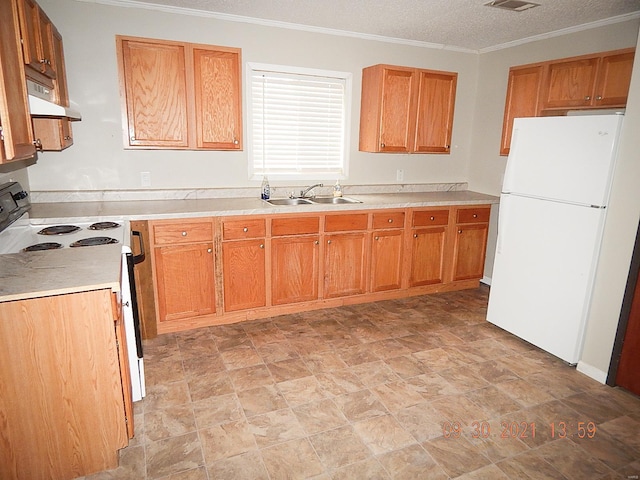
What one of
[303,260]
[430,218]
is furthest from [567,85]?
[303,260]

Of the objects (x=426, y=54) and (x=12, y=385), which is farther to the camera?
(x=426, y=54)

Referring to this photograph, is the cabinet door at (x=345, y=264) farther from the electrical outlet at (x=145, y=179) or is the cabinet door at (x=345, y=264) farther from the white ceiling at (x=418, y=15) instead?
the white ceiling at (x=418, y=15)

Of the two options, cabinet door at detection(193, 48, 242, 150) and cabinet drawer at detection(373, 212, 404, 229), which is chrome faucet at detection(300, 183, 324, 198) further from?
cabinet door at detection(193, 48, 242, 150)

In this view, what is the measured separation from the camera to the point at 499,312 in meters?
3.33

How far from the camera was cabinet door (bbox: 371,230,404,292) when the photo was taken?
12.3 feet

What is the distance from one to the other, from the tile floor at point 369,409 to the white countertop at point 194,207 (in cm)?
94

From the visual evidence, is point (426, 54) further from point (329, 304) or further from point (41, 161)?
point (41, 161)

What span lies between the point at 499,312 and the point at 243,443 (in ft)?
7.51

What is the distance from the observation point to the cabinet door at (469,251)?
4098 millimetres

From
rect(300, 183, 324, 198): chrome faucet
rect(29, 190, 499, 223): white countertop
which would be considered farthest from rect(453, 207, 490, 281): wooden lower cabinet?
rect(300, 183, 324, 198): chrome faucet

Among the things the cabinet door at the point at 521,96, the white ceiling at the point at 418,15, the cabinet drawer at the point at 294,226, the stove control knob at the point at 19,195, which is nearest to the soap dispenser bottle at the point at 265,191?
the cabinet drawer at the point at 294,226

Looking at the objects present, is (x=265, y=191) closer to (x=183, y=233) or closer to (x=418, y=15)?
(x=183, y=233)

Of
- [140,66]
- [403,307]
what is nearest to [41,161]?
[140,66]

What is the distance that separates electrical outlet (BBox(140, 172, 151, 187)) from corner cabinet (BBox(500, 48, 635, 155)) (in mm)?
3369
